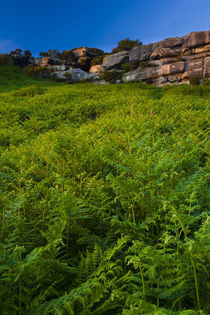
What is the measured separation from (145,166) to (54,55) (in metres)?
50.2

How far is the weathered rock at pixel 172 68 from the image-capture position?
2756cm

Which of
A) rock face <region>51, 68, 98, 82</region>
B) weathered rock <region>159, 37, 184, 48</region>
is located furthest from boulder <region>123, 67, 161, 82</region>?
rock face <region>51, 68, 98, 82</region>

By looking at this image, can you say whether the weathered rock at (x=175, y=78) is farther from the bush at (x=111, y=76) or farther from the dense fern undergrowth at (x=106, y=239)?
the dense fern undergrowth at (x=106, y=239)

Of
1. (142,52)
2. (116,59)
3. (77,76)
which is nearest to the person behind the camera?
(142,52)

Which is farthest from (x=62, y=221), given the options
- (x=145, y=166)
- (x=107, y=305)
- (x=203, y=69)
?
(x=203, y=69)

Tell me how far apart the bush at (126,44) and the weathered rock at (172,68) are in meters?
14.9

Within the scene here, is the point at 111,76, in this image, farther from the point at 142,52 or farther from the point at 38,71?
the point at 38,71

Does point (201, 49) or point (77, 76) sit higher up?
point (201, 49)

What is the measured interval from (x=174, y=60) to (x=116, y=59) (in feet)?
37.4

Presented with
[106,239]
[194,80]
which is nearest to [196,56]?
[194,80]

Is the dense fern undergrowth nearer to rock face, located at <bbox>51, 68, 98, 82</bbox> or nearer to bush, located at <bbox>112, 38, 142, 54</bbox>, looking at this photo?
rock face, located at <bbox>51, 68, 98, 82</bbox>

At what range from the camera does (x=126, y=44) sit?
40469 millimetres

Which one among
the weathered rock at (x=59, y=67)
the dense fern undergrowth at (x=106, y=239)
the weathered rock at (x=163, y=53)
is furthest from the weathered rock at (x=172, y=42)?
the dense fern undergrowth at (x=106, y=239)

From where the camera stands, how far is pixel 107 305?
1.55 m
